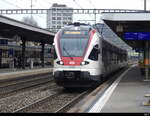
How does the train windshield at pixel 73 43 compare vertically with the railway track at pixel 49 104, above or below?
above

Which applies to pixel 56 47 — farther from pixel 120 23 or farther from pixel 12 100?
pixel 120 23

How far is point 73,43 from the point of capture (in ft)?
52.5

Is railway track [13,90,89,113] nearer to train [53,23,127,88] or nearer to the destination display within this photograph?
train [53,23,127,88]

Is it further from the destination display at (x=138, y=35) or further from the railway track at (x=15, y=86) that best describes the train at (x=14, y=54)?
the destination display at (x=138, y=35)

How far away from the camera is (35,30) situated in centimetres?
3275

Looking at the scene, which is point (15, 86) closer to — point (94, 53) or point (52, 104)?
point (94, 53)

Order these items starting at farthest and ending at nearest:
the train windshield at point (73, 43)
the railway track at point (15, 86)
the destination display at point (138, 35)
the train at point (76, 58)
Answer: the destination display at point (138, 35)
the railway track at point (15, 86)
the train windshield at point (73, 43)
the train at point (76, 58)

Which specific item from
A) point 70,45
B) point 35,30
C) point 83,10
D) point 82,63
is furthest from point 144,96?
point 83,10

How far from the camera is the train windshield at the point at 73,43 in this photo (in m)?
15.7

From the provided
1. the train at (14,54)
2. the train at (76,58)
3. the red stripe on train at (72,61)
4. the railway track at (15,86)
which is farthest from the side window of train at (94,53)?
the train at (14,54)

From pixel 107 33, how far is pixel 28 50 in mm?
16206

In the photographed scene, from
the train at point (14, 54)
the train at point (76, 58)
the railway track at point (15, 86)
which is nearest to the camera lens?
the train at point (76, 58)

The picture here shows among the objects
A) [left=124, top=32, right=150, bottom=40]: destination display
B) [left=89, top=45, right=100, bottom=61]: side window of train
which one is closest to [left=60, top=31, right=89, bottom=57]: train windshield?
[left=89, top=45, right=100, bottom=61]: side window of train

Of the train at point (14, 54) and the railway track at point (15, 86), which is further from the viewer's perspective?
the train at point (14, 54)
